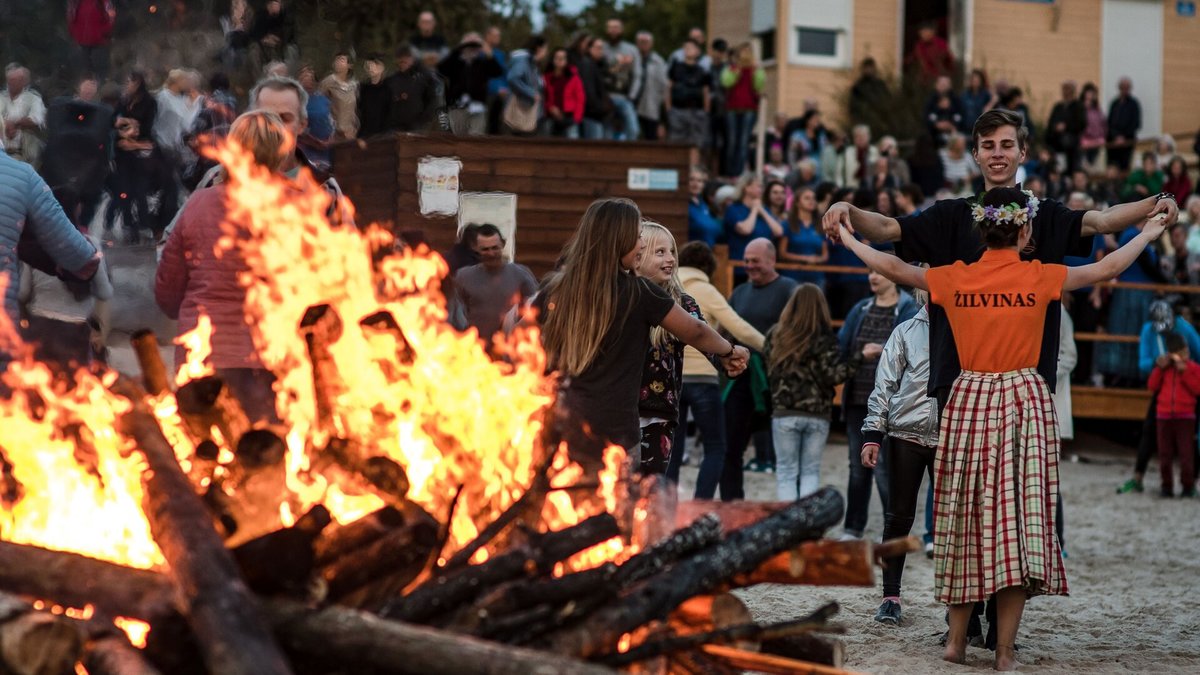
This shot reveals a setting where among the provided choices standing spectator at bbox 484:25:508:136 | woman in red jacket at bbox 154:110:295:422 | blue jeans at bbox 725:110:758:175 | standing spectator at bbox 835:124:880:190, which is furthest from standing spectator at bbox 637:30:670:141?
woman in red jacket at bbox 154:110:295:422

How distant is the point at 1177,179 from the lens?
2106 cm

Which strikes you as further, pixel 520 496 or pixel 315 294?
pixel 315 294

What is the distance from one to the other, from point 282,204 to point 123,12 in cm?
443

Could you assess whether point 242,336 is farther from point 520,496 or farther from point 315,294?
point 520,496

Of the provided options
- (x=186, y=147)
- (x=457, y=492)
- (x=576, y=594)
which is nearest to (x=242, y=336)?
(x=457, y=492)

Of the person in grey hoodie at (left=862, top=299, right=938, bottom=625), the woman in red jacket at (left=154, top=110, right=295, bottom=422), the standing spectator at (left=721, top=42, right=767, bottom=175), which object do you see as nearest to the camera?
the woman in red jacket at (left=154, top=110, right=295, bottom=422)

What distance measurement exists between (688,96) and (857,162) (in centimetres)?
244

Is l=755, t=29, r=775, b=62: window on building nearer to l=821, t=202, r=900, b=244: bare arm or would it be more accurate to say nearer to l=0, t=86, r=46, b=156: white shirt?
l=0, t=86, r=46, b=156: white shirt

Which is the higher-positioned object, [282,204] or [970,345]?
[282,204]

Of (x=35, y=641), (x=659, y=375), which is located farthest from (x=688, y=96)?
(x=35, y=641)

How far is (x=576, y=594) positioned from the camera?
436 cm

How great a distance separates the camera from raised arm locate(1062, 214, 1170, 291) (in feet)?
21.1

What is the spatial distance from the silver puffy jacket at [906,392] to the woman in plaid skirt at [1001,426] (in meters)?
0.96

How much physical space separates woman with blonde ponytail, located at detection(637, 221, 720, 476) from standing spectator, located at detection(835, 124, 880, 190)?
12790mm
